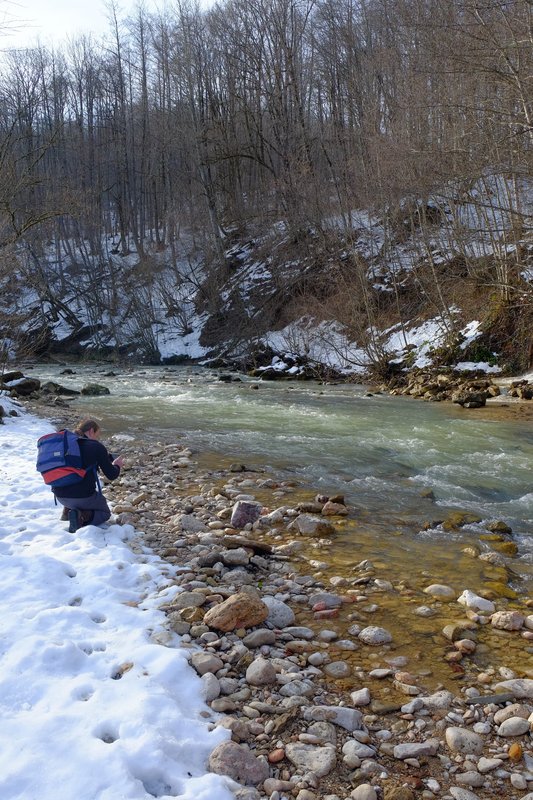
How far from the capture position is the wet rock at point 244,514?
585cm

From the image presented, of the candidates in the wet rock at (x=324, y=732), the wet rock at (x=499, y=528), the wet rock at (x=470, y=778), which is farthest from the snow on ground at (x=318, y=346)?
the wet rock at (x=470, y=778)

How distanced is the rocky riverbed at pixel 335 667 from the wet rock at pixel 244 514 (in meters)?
0.01

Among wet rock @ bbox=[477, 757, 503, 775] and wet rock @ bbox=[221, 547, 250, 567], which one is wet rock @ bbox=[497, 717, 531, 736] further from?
wet rock @ bbox=[221, 547, 250, 567]

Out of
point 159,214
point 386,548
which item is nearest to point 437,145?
point 386,548

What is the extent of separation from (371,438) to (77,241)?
33.2 m

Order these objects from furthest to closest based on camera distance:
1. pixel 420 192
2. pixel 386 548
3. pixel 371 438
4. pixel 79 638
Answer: pixel 420 192
pixel 371 438
pixel 386 548
pixel 79 638

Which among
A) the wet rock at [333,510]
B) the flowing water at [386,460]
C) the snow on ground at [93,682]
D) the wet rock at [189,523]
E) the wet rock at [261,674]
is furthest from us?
the wet rock at [333,510]

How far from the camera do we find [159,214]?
39281 mm

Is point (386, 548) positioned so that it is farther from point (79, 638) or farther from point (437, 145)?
point (437, 145)

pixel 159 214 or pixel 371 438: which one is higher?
pixel 159 214

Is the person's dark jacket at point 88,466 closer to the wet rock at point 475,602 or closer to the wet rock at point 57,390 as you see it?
the wet rock at point 475,602

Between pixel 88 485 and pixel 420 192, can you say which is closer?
pixel 88 485

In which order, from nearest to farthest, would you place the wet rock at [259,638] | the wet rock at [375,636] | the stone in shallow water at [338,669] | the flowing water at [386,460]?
the stone in shallow water at [338,669] < the wet rock at [259,638] < the wet rock at [375,636] < the flowing water at [386,460]

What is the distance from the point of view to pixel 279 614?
3.98 m
